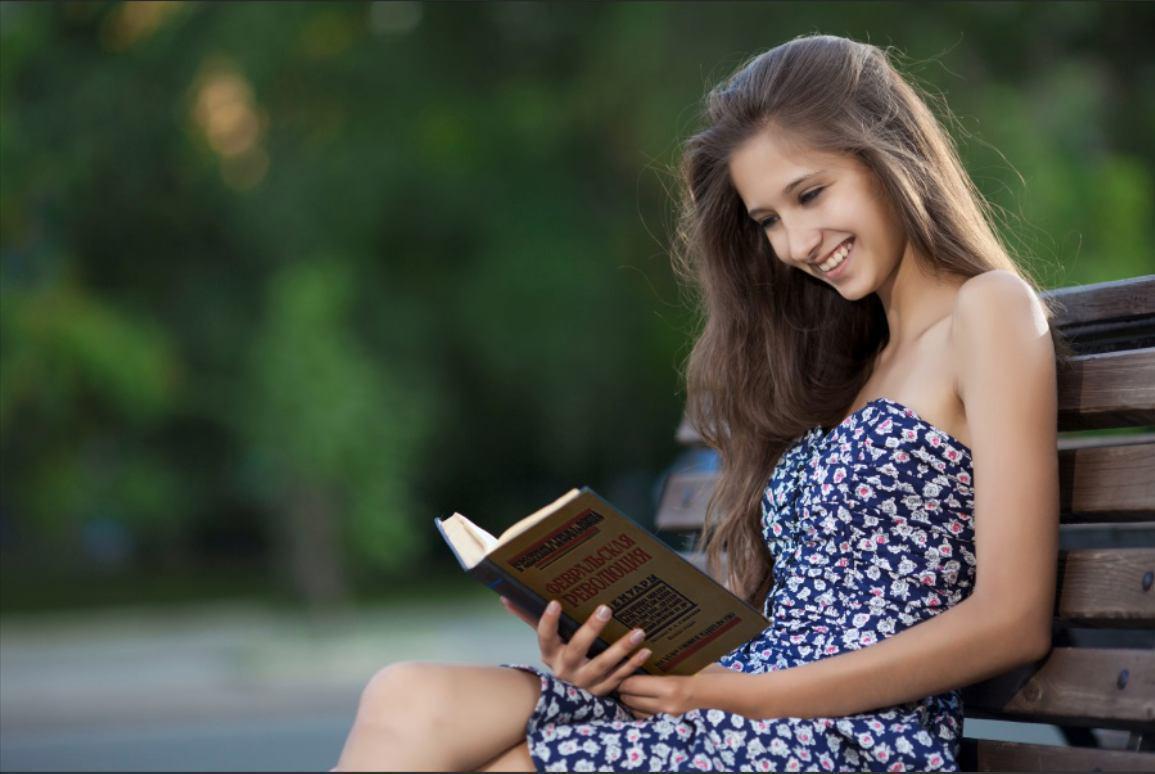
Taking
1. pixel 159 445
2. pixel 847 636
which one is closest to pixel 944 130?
Result: pixel 847 636

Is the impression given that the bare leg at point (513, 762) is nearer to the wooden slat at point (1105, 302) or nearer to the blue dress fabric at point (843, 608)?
the blue dress fabric at point (843, 608)

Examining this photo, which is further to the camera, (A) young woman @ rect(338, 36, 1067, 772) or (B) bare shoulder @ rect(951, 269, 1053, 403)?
(B) bare shoulder @ rect(951, 269, 1053, 403)

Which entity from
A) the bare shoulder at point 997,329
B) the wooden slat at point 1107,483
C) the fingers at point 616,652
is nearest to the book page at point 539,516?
→ the fingers at point 616,652

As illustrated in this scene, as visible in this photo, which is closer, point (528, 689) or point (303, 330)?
point (528, 689)

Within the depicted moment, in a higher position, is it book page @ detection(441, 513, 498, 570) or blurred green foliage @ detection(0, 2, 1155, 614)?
blurred green foliage @ detection(0, 2, 1155, 614)

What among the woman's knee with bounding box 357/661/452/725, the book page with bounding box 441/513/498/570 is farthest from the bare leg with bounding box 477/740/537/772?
the book page with bounding box 441/513/498/570

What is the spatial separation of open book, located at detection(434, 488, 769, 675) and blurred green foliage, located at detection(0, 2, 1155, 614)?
1090 centimetres

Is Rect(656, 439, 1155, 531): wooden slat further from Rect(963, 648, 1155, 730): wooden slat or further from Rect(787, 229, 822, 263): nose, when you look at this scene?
Rect(787, 229, 822, 263): nose

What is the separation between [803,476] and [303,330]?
36.1 ft

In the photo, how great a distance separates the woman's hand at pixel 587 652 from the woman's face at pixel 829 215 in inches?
28.5

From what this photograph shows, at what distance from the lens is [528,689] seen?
7.35 feet

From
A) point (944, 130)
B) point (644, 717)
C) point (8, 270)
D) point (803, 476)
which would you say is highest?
point (8, 270)

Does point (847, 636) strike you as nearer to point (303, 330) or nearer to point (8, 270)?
point (303, 330)

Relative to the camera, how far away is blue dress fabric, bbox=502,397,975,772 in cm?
222
